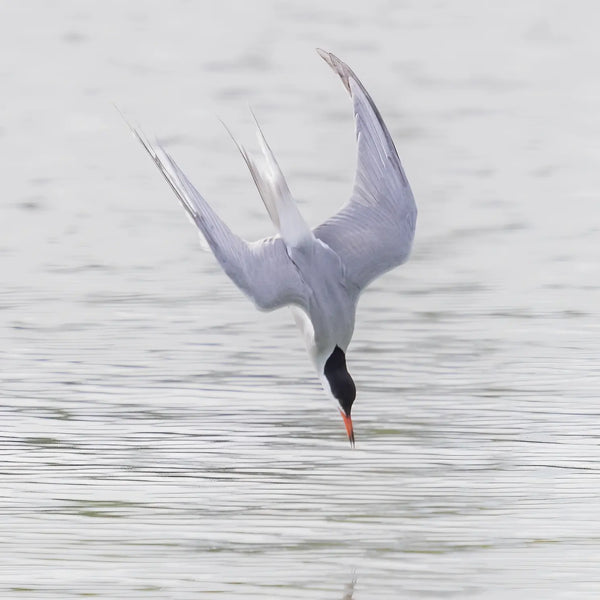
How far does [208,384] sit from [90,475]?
113 centimetres

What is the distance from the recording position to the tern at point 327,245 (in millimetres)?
6707

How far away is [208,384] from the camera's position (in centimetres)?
721

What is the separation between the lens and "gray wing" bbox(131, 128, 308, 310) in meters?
6.66

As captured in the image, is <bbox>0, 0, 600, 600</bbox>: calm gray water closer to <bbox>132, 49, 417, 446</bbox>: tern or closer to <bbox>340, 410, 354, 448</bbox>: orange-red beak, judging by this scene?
<bbox>340, 410, 354, 448</bbox>: orange-red beak

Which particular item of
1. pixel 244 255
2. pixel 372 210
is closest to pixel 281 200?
pixel 244 255

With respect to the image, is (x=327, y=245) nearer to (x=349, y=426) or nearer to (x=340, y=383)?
(x=340, y=383)

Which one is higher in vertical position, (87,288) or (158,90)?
(87,288)

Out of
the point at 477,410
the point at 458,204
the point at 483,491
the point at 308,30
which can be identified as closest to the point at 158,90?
the point at 308,30

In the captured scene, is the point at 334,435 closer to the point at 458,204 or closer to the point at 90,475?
the point at 90,475

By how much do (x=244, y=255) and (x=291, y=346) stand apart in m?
1.00

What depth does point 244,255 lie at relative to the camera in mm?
6852

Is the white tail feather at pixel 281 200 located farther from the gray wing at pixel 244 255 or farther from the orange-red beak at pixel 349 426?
the orange-red beak at pixel 349 426

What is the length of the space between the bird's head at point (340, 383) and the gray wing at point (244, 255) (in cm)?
26

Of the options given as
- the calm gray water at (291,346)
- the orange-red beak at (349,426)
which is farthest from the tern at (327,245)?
the calm gray water at (291,346)
